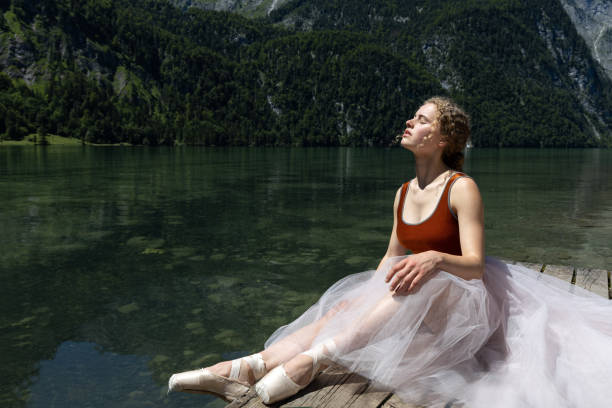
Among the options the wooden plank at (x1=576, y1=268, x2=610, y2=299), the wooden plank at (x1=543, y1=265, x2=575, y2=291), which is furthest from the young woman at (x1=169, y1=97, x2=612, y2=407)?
the wooden plank at (x1=543, y1=265, x2=575, y2=291)

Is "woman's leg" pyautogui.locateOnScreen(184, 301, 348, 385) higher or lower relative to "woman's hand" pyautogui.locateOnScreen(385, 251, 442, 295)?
lower

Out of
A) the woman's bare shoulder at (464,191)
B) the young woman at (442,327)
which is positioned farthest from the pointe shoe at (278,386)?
the woman's bare shoulder at (464,191)

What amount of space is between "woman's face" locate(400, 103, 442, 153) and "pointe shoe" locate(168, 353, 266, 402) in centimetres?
208

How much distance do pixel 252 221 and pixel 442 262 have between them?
12.9 metres

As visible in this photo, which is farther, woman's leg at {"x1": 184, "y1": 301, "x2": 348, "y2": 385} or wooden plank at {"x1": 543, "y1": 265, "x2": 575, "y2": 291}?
wooden plank at {"x1": 543, "y1": 265, "x2": 575, "y2": 291}

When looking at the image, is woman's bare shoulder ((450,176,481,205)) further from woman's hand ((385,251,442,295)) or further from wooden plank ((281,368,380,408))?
wooden plank ((281,368,380,408))

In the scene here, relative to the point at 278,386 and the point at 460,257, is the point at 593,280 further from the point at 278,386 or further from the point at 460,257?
the point at 278,386

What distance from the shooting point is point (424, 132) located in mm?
4062

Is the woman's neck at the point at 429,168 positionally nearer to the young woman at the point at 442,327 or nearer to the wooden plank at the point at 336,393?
the young woman at the point at 442,327

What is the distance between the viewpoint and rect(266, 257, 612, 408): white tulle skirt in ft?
11.1

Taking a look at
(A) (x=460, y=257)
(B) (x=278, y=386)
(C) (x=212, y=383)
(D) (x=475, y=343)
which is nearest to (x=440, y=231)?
(A) (x=460, y=257)

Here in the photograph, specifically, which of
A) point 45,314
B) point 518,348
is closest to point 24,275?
point 45,314

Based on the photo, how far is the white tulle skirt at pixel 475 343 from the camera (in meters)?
3.38

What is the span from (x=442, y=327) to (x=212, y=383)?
5.55ft
